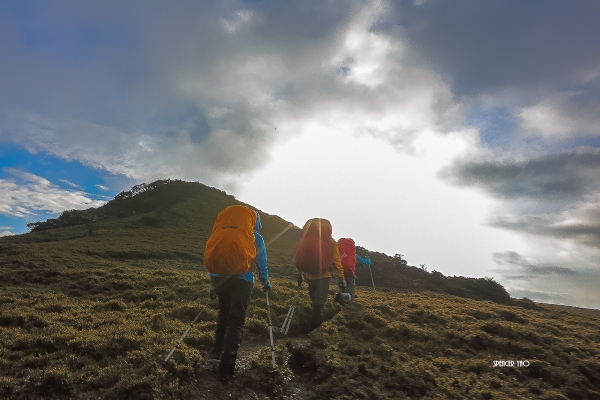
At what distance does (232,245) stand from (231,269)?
51 centimetres

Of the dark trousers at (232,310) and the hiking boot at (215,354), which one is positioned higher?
the dark trousers at (232,310)

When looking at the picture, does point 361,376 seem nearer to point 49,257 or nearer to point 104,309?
point 104,309

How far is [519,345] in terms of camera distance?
11.0 metres

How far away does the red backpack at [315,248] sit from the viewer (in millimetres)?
11773

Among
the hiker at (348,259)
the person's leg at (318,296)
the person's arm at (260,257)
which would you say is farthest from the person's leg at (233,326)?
the hiker at (348,259)

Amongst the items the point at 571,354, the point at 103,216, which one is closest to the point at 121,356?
the point at 571,354

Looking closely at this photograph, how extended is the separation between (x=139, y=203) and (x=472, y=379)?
197ft

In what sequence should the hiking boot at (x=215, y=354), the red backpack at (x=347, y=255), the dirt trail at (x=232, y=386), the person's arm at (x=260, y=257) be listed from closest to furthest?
the dirt trail at (x=232, y=386), the hiking boot at (x=215, y=354), the person's arm at (x=260, y=257), the red backpack at (x=347, y=255)

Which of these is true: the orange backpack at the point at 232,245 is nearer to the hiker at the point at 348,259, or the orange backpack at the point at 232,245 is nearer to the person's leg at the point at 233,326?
the person's leg at the point at 233,326

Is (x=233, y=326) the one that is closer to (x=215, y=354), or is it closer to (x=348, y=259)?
(x=215, y=354)

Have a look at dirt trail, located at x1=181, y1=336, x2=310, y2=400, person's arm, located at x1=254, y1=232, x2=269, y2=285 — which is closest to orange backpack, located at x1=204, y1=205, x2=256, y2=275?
person's arm, located at x1=254, y1=232, x2=269, y2=285

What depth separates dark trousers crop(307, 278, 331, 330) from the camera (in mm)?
11876

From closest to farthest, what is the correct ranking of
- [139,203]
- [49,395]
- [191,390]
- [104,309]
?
[49,395], [191,390], [104,309], [139,203]

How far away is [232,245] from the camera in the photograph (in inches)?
287
